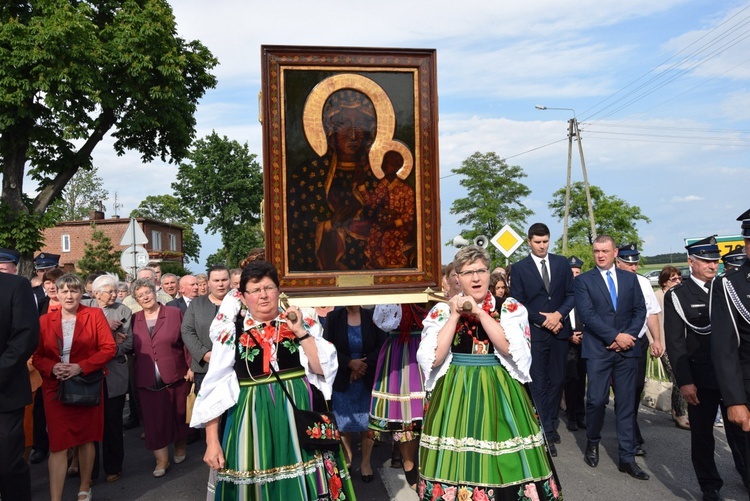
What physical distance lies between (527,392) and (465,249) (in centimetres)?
106

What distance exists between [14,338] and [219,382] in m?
1.77

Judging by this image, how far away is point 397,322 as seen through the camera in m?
6.60

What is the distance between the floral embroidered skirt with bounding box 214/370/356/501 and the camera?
3850 millimetres

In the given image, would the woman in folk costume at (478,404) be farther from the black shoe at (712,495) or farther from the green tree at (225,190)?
the green tree at (225,190)

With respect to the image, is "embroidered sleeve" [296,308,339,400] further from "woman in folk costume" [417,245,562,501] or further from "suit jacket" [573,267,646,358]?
"suit jacket" [573,267,646,358]

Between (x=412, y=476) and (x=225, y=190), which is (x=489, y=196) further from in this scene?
(x=412, y=476)

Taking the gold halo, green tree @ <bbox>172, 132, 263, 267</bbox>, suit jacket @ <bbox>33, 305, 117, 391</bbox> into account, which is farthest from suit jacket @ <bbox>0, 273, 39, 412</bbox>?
green tree @ <bbox>172, 132, 263, 267</bbox>

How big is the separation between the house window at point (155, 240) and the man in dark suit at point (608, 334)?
58.8 metres

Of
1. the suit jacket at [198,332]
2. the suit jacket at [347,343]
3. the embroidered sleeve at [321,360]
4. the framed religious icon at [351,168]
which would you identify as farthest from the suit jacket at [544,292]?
the embroidered sleeve at [321,360]

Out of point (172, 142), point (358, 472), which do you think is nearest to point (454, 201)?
point (172, 142)

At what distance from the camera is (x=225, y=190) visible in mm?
54469

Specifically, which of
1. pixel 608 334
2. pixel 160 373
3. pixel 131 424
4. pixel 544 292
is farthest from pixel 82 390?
pixel 608 334

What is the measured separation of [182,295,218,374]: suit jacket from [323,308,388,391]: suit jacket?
143cm

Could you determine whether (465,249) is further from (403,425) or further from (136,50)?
(136,50)
